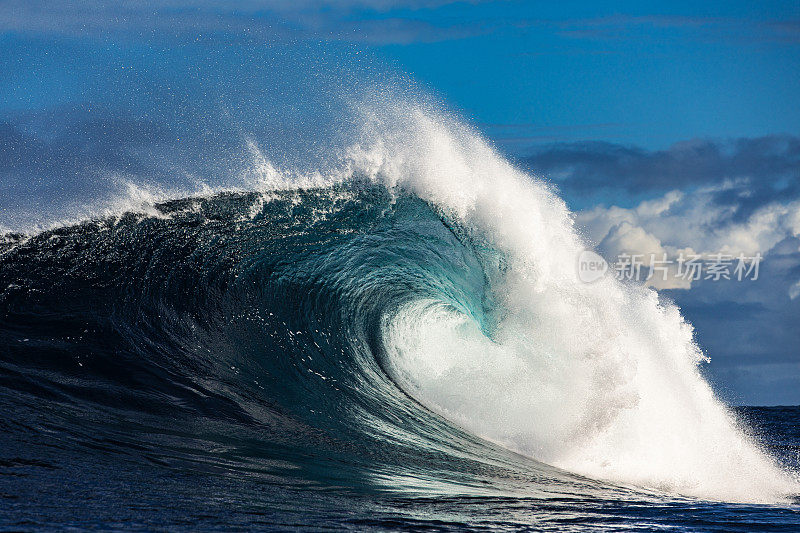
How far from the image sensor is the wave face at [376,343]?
682 cm

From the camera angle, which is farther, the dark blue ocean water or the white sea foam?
the white sea foam

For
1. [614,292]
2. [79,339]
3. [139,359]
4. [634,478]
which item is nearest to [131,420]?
[139,359]

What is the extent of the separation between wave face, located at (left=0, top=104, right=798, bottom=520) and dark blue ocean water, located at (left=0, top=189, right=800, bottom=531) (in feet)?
0.13

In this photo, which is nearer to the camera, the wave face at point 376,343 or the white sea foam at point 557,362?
the wave face at point 376,343

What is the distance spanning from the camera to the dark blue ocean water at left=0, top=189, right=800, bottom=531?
4773mm

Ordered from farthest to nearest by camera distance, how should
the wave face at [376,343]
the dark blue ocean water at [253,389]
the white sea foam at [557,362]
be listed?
the white sea foam at [557,362], the wave face at [376,343], the dark blue ocean water at [253,389]

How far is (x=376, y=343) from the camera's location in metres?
10.5

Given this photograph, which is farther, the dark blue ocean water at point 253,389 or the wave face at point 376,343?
the wave face at point 376,343

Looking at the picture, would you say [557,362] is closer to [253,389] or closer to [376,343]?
[376,343]

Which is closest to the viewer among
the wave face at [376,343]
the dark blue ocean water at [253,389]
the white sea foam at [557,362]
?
the dark blue ocean water at [253,389]

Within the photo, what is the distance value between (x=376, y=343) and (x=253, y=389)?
115 inches

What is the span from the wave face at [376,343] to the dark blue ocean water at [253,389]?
0.04 meters

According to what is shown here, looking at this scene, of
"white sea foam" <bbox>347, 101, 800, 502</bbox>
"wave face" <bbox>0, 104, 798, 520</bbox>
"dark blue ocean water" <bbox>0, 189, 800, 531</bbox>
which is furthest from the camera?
"white sea foam" <bbox>347, 101, 800, 502</bbox>

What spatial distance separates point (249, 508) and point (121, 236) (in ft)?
23.0
